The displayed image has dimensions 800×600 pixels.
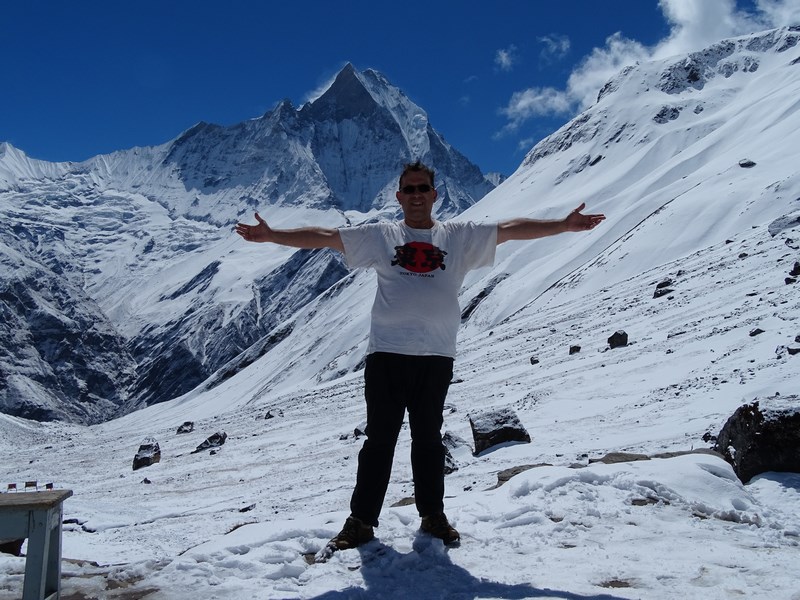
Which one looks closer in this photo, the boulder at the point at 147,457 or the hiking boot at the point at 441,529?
the hiking boot at the point at 441,529

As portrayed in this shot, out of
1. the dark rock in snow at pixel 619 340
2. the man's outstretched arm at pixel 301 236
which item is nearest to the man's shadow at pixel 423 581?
the man's outstretched arm at pixel 301 236

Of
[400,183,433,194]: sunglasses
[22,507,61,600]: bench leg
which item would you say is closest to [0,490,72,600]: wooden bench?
[22,507,61,600]: bench leg

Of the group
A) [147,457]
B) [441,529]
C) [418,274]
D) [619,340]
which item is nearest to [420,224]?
[418,274]

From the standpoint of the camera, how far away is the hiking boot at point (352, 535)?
4.79 m

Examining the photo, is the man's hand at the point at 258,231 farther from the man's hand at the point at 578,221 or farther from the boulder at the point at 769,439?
the boulder at the point at 769,439

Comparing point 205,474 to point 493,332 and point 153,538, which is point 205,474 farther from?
point 493,332

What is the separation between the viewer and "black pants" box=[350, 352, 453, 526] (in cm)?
496

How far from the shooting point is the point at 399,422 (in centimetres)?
506

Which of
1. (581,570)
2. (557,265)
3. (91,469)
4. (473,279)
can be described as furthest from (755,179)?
(581,570)

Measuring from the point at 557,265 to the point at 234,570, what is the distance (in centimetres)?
4715

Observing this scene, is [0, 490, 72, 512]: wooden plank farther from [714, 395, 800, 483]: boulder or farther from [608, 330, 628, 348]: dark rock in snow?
[608, 330, 628, 348]: dark rock in snow

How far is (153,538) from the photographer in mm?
9719

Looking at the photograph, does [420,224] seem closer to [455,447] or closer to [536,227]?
[536,227]

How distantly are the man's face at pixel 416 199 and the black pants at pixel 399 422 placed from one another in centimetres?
108
